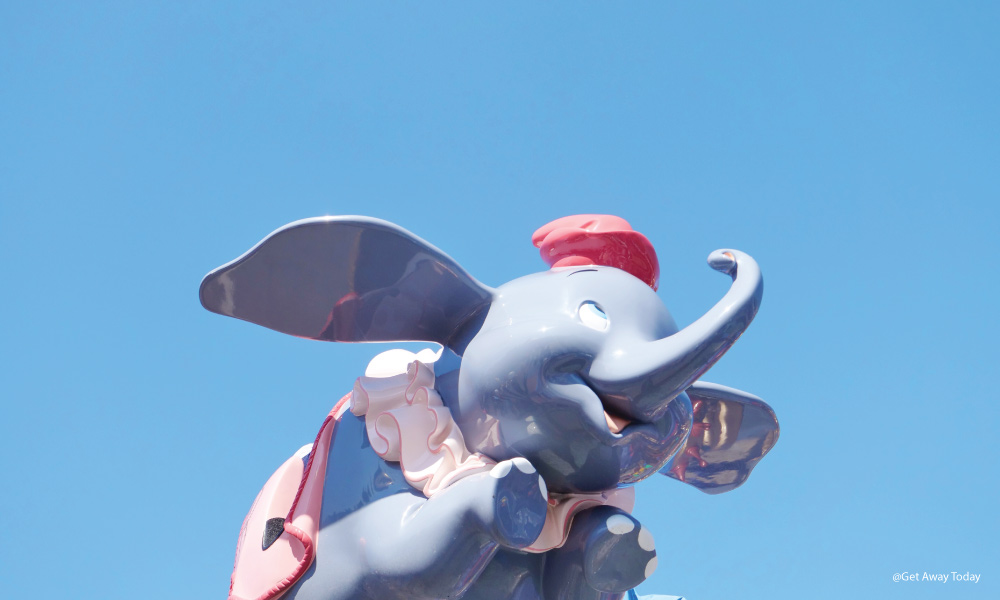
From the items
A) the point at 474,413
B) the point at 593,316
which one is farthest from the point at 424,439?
the point at 593,316

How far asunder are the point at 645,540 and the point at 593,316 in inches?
30.7

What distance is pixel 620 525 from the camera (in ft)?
12.2

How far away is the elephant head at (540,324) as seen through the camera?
12.0 ft

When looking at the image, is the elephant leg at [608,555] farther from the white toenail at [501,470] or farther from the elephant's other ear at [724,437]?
the elephant's other ear at [724,437]

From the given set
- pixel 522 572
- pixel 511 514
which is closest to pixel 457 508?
pixel 511 514

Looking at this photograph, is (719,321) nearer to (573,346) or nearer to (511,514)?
(573,346)

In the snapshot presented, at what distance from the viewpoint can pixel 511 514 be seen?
3439 millimetres

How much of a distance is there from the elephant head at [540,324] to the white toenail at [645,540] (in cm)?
22

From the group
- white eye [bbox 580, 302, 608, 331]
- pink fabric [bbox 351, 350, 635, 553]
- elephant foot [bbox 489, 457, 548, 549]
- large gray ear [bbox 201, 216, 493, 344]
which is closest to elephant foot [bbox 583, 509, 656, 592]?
pink fabric [bbox 351, 350, 635, 553]

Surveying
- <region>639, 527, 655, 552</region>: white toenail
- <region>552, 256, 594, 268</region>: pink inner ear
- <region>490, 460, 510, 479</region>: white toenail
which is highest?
<region>552, 256, 594, 268</region>: pink inner ear

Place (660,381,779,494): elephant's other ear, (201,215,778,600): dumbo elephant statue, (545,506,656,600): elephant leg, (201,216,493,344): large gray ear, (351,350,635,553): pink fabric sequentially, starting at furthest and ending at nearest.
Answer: (660,381,779,494): elephant's other ear
(201,216,493,344): large gray ear
(351,350,635,553): pink fabric
(545,506,656,600): elephant leg
(201,215,778,600): dumbo elephant statue

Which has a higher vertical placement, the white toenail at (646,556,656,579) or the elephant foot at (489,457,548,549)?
the elephant foot at (489,457,548,549)

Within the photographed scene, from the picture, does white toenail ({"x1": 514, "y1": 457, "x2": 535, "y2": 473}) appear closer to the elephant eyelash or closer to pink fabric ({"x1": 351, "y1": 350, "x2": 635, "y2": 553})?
pink fabric ({"x1": 351, "y1": 350, "x2": 635, "y2": 553})

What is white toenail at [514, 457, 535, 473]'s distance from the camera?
3.48 m
